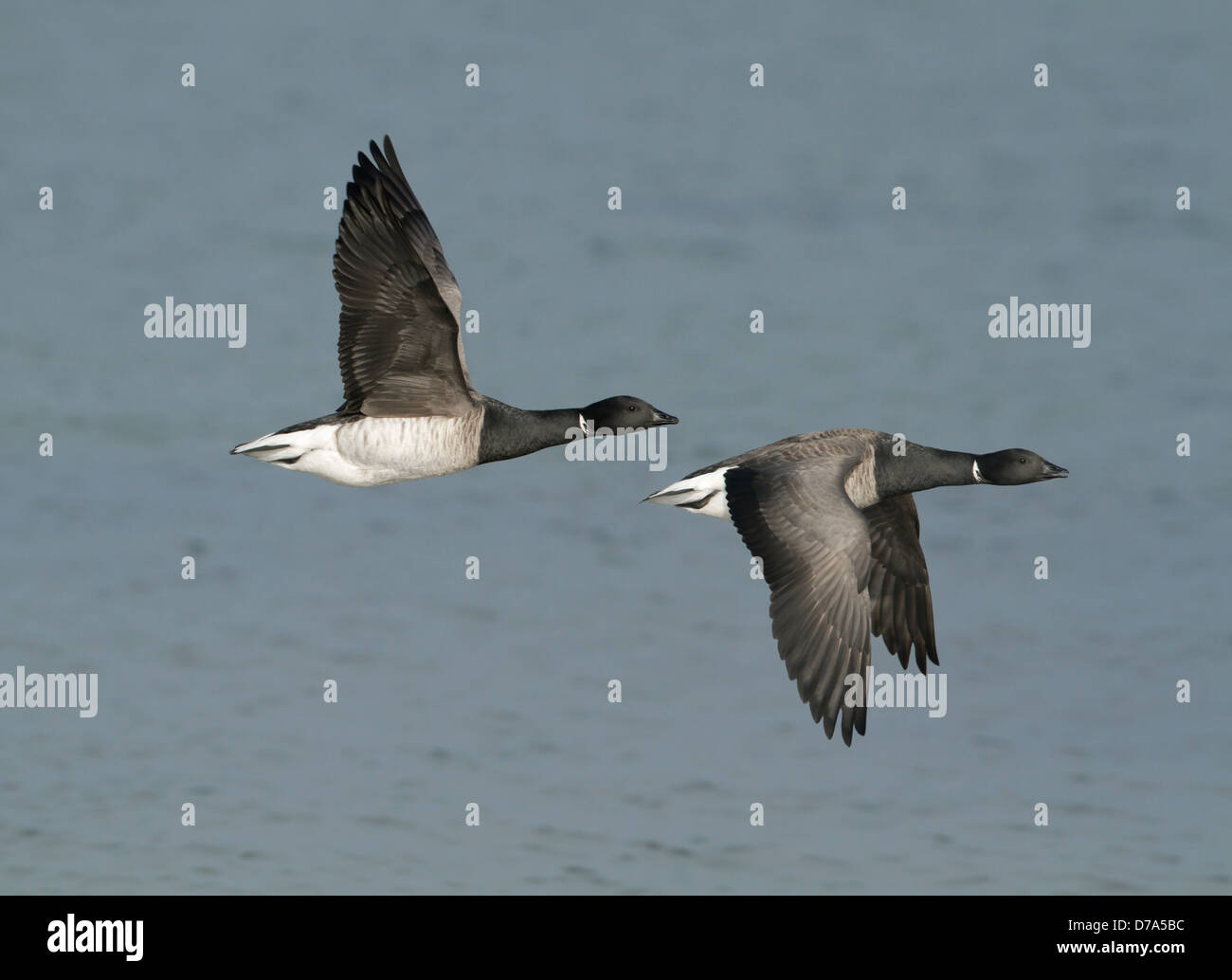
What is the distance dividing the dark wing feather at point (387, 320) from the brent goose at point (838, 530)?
2.13 m

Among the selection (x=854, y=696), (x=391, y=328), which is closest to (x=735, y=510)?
(x=854, y=696)

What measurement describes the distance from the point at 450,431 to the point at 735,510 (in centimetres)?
273

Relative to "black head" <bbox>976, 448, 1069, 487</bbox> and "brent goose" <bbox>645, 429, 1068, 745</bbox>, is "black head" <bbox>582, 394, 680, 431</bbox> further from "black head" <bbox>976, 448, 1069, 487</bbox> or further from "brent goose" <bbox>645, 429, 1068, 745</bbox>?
"black head" <bbox>976, 448, 1069, 487</bbox>

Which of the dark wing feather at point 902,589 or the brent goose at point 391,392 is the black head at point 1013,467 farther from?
the brent goose at point 391,392

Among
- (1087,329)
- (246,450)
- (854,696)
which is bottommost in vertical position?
(854,696)

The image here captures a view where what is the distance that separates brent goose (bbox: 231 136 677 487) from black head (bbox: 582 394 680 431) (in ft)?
0.39

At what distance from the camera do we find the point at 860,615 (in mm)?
15594

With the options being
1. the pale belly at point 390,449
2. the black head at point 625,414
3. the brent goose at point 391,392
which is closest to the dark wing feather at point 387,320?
the brent goose at point 391,392

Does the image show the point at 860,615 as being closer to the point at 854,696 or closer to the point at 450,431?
the point at 854,696

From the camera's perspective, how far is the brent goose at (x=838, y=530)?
15.5 m

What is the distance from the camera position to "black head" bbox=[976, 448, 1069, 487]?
18.9 m

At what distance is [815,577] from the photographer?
619 inches

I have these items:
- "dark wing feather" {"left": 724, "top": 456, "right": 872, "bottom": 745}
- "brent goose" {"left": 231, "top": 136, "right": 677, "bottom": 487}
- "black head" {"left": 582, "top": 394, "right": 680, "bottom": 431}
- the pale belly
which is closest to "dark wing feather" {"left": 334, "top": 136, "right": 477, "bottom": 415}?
"brent goose" {"left": 231, "top": 136, "right": 677, "bottom": 487}

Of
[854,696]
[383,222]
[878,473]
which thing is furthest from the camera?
[878,473]
